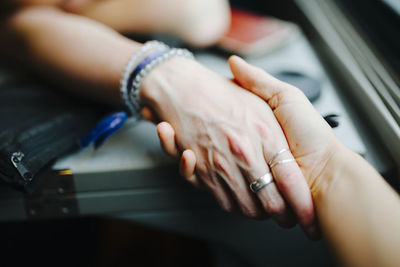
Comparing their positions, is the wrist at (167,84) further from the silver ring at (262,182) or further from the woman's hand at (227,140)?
the silver ring at (262,182)

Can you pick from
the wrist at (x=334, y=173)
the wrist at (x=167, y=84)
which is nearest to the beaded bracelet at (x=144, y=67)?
the wrist at (x=167, y=84)

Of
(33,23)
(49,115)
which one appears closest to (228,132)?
(49,115)

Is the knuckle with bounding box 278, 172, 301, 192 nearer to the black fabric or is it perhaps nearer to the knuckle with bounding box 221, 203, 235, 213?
the knuckle with bounding box 221, 203, 235, 213

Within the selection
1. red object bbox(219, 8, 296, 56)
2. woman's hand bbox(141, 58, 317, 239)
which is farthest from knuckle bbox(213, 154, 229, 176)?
red object bbox(219, 8, 296, 56)

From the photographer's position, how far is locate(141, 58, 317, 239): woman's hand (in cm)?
36

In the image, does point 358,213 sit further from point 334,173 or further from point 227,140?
point 227,140

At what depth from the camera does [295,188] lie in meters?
Answer: 0.34

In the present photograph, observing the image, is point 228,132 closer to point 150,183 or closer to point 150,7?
point 150,183

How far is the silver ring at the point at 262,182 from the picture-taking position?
0.36m

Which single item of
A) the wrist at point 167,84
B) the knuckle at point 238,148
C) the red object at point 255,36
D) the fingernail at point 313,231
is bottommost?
the fingernail at point 313,231

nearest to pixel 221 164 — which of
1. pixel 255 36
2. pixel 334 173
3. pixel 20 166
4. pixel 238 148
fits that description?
pixel 238 148

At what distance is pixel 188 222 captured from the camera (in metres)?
0.46

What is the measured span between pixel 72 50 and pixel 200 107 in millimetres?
267

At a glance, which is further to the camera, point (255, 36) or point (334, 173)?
point (255, 36)
